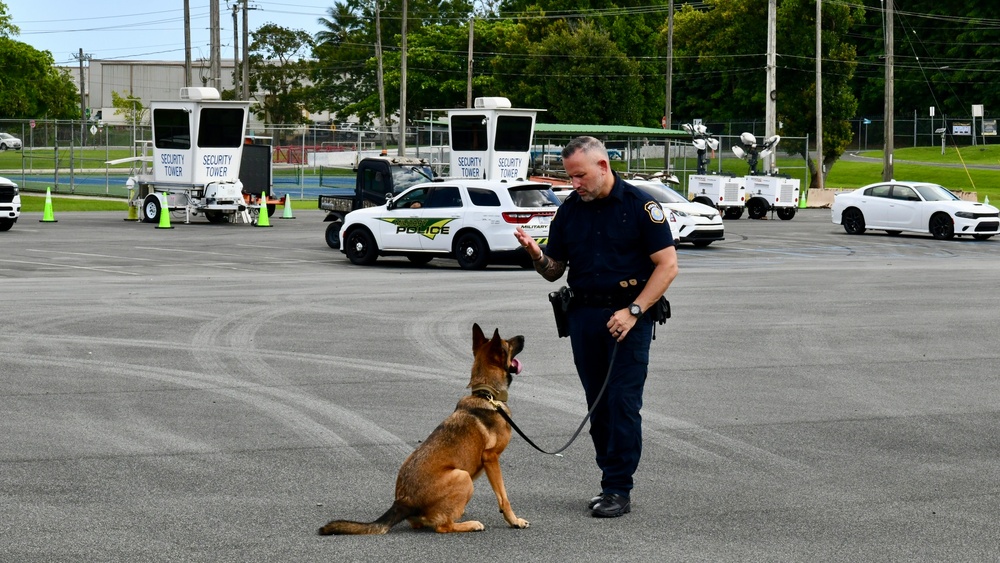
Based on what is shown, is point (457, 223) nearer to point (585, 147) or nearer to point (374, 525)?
point (585, 147)

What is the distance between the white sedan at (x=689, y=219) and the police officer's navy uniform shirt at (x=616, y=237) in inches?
827

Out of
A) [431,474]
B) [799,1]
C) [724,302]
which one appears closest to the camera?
[431,474]

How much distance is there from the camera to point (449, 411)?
8.91 meters

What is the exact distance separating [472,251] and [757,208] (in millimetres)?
20431

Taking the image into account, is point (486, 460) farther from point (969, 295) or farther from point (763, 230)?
point (763, 230)

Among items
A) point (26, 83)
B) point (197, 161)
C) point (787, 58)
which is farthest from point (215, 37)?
point (26, 83)

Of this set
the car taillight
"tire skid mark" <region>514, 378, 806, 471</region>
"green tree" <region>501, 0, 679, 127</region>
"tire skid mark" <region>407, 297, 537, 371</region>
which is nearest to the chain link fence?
"green tree" <region>501, 0, 679, 127</region>

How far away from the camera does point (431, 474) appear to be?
5.67 meters

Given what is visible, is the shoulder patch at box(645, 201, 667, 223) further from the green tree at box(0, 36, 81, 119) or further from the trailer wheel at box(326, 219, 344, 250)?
the green tree at box(0, 36, 81, 119)

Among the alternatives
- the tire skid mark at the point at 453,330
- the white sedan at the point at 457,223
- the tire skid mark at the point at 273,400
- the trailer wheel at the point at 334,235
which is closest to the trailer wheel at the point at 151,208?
the trailer wheel at the point at 334,235

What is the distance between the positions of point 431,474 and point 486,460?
0.28 metres

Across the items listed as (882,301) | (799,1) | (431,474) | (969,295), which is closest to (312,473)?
(431,474)

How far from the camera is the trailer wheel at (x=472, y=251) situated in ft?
71.8

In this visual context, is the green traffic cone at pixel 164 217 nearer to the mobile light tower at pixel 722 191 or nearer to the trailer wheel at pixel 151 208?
the trailer wheel at pixel 151 208
